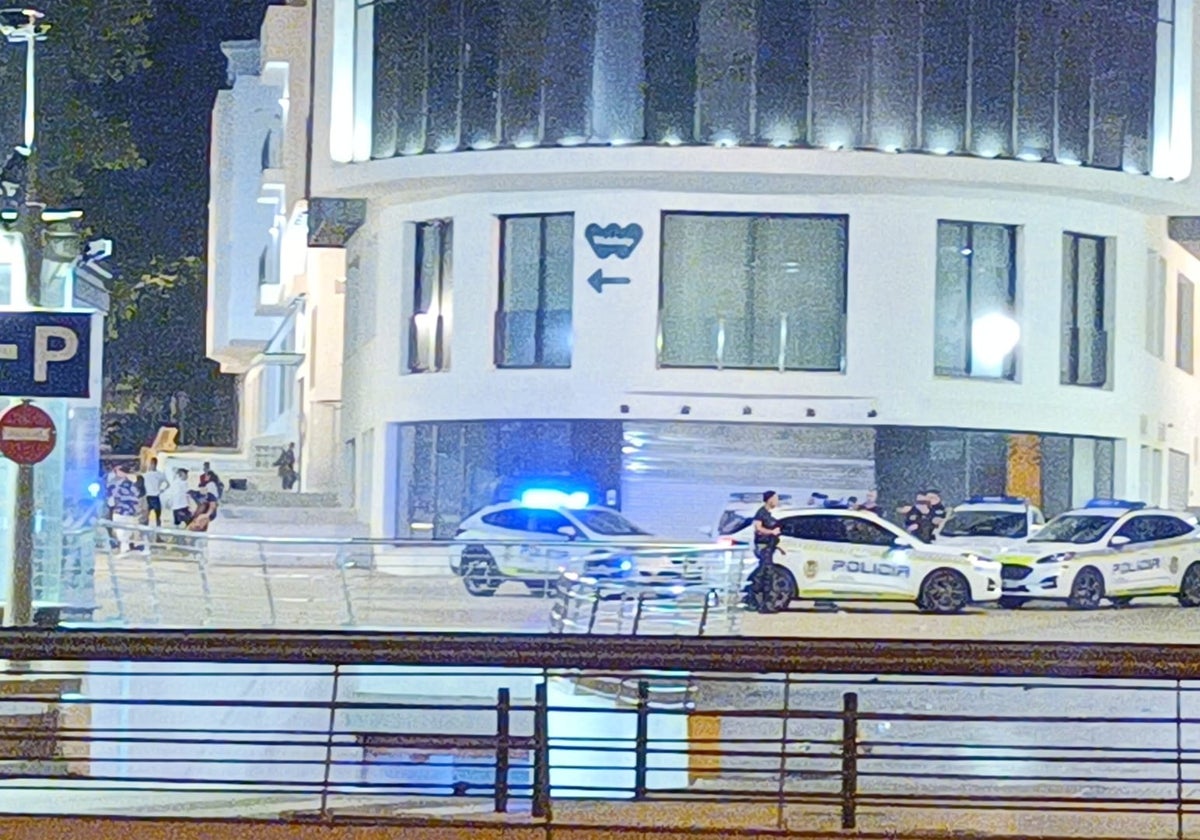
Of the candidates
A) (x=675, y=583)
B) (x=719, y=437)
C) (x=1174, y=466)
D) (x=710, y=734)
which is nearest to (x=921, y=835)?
(x=710, y=734)

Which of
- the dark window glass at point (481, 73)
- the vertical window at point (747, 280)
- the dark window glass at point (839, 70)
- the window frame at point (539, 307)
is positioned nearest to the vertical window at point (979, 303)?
the vertical window at point (747, 280)

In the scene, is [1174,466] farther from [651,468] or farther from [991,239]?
[651,468]

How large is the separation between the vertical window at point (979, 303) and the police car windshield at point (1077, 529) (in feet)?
31.6

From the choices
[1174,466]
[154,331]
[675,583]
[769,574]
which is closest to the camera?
[675,583]

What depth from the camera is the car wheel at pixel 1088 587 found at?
3045 cm

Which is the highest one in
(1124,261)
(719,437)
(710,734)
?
(1124,261)

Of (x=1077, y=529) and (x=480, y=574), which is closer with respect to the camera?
(x=480, y=574)

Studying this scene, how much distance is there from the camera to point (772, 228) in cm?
4012

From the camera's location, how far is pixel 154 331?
81.4m

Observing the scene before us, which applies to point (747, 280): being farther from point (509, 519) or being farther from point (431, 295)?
point (509, 519)

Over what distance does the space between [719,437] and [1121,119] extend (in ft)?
29.7

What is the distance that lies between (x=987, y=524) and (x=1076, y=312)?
1057 cm

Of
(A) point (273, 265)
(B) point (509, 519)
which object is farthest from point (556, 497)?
(A) point (273, 265)

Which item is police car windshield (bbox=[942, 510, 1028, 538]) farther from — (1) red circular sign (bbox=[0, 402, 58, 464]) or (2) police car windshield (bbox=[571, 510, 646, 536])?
(1) red circular sign (bbox=[0, 402, 58, 464])
